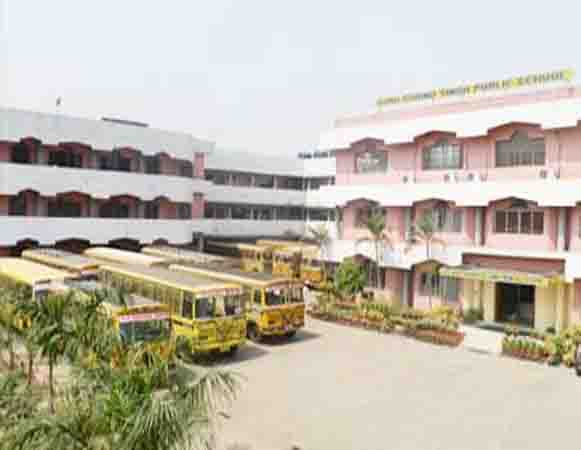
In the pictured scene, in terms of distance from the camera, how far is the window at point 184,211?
31125mm

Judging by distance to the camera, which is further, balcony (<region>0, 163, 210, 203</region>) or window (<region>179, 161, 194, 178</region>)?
window (<region>179, 161, 194, 178</region>)

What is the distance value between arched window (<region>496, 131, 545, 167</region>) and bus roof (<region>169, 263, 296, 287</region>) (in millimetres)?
10074

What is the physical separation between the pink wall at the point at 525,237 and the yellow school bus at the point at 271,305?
27.8 ft

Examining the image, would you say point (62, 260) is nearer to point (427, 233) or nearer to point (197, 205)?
point (197, 205)

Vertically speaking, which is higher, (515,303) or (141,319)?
(141,319)

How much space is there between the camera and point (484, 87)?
824 inches

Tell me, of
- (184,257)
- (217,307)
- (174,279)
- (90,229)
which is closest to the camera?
(217,307)

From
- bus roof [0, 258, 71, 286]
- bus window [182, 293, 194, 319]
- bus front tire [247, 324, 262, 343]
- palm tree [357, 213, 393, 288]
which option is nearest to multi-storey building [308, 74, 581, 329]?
palm tree [357, 213, 393, 288]

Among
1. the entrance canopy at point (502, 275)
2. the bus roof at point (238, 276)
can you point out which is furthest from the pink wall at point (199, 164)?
the entrance canopy at point (502, 275)

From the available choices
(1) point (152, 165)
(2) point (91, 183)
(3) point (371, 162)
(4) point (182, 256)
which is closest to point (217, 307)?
(4) point (182, 256)

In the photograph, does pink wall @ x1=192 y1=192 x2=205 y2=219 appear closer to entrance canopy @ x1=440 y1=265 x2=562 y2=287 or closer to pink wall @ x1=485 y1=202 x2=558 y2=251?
entrance canopy @ x1=440 y1=265 x2=562 y2=287

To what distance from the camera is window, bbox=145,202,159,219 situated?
2997cm

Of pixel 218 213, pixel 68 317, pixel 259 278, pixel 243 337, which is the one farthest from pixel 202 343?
pixel 218 213

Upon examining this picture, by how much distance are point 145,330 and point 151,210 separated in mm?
18377
